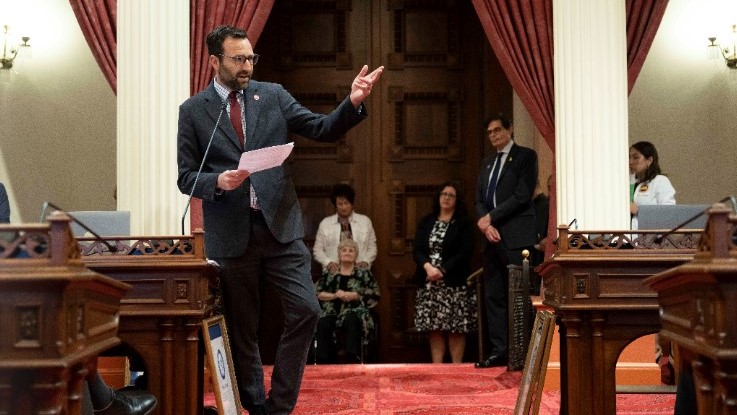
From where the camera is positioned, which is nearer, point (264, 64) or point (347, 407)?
point (347, 407)

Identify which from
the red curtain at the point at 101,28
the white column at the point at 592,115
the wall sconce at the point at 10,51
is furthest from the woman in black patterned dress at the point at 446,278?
the wall sconce at the point at 10,51

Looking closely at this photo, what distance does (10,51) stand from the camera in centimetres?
701

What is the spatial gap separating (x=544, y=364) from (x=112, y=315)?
1616 mm

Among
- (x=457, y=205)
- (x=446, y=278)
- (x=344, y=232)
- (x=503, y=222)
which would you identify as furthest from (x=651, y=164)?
(x=344, y=232)

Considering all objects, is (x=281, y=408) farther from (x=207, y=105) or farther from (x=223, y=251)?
(x=207, y=105)

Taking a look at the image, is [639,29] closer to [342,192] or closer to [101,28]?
[342,192]

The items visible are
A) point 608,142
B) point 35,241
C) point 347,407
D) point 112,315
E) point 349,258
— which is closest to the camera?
point 35,241

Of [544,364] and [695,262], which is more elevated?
[695,262]

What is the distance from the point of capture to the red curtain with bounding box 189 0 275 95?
5523 millimetres

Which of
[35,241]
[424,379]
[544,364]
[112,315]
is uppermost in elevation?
[35,241]

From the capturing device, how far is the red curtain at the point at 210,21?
5.52 meters

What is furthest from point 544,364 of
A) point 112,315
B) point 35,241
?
point 35,241

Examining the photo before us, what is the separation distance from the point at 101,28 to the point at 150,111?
2.48ft

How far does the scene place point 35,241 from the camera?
2.42 metres
